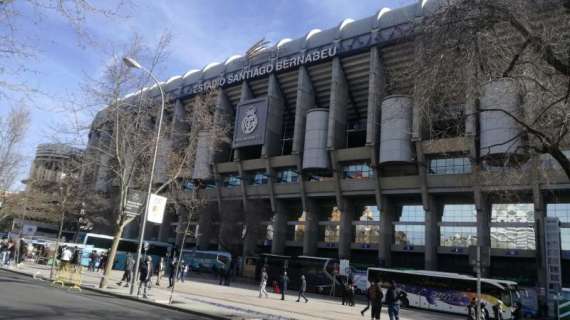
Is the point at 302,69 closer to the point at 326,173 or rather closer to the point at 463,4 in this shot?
the point at 326,173

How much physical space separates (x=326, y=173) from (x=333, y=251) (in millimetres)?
9216

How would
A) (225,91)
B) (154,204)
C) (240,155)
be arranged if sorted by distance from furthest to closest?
1. (225,91)
2. (240,155)
3. (154,204)

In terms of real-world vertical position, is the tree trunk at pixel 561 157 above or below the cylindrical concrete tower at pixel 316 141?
below

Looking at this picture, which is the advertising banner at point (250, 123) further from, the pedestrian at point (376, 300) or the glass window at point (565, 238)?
the pedestrian at point (376, 300)

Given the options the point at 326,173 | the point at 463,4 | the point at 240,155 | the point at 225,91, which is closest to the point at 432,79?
the point at 463,4

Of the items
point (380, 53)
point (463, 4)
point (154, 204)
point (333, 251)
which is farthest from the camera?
point (333, 251)

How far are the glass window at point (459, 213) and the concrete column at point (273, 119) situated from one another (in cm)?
2090

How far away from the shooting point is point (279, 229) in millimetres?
52844

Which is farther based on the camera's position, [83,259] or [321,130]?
[321,130]


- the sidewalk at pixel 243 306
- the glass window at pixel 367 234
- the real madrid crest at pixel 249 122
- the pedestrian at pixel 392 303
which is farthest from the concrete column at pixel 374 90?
A: the pedestrian at pixel 392 303

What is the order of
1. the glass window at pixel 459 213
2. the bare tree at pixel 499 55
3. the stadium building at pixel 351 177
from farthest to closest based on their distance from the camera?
the glass window at pixel 459 213 < the stadium building at pixel 351 177 < the bare tree at pixel 499 55

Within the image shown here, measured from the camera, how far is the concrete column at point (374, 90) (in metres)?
44.8

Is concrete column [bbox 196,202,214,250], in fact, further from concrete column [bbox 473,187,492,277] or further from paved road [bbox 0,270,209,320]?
paved road [bbox 0,270,209,320]

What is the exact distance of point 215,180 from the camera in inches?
2355
